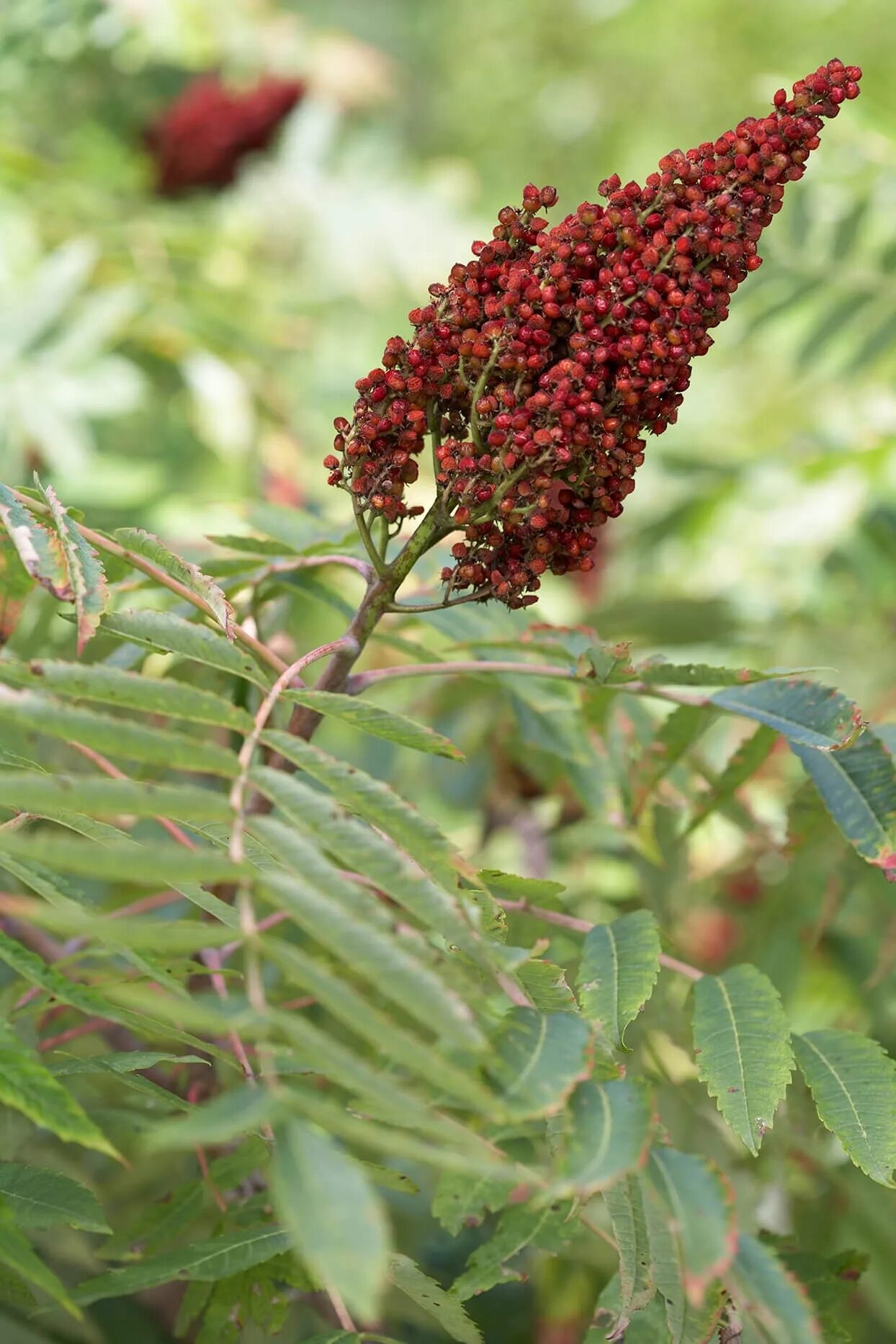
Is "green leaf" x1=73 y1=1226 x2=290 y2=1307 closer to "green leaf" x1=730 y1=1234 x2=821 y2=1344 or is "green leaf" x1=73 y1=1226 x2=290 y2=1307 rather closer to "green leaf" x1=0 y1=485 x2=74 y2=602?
"green leaf" x1=730 y1=1234 x2=821 y2=1344

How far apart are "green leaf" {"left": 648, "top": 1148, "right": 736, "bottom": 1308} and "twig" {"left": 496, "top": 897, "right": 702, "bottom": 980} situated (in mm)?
279

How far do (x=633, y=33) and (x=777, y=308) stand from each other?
404cm

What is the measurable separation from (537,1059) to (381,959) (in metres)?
0.12

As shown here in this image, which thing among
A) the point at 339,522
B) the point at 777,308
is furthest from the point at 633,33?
the point at 339,522

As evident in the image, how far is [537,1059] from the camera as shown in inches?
23.5

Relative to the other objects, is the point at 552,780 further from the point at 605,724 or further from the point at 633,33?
the point at 633,33

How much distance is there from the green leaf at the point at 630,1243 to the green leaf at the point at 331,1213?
0.26m

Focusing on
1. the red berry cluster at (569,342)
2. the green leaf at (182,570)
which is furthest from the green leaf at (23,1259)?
the red berry cluster at (569,342)

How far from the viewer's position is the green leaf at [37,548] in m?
0.71

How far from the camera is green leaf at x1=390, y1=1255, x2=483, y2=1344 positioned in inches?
27.9

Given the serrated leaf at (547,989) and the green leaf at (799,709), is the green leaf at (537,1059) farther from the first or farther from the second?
the green leaf at (799,709)

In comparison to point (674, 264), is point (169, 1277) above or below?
below

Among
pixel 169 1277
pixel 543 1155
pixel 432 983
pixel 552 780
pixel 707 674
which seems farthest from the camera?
pixel 552 780

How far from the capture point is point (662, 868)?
121 centimetres
